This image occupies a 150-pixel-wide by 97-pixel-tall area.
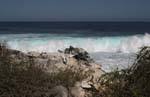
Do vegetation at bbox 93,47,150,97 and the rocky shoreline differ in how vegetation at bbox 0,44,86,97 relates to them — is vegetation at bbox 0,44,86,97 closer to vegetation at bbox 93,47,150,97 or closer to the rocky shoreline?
the rocky shoreline

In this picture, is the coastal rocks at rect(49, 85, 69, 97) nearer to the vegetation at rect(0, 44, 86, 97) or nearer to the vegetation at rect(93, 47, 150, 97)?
the vegetation at rect(0, 44, 86, 97)

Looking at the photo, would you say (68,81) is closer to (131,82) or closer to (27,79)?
(27,79)

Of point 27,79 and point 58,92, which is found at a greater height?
point 27,79

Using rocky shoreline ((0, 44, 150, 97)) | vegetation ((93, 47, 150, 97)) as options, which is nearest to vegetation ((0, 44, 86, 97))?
rocky shoreline ((0, 44, 150, 97))

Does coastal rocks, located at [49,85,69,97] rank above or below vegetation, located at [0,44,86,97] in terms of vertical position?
below

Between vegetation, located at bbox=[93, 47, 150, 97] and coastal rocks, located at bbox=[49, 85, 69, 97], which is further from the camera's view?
coastal rocks, located at bbox=[49, 85, 69, 97]

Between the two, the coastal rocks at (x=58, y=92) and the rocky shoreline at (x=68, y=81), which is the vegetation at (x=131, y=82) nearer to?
the rocky shoreline at (x=68, y=81)

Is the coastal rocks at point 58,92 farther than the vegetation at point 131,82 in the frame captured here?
Yes

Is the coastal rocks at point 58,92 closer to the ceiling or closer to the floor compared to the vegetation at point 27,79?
closer to the floor

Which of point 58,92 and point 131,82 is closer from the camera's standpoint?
point 58,92

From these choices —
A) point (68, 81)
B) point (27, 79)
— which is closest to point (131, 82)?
point (68, 81)

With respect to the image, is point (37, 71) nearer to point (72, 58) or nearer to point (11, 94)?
point (11, 94)

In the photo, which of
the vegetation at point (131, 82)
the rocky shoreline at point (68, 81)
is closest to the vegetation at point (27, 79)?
the rocky shoreline at point (68, 81)

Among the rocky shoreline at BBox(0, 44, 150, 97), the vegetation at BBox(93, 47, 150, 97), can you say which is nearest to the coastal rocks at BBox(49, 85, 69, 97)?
the rocky shoreline at BBox(0, 44, 150, 97)
